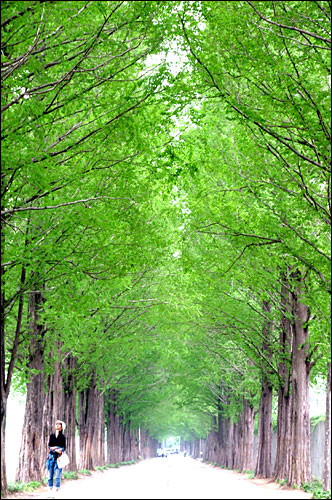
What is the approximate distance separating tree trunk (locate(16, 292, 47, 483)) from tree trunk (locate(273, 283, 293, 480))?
726 cm

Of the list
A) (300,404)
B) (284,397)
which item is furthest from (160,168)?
(284,397)

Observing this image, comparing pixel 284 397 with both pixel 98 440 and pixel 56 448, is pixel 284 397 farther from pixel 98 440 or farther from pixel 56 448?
pixel 98 440

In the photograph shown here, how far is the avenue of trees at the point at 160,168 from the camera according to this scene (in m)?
10.5

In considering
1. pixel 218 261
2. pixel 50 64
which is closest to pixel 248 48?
pixel 50 64

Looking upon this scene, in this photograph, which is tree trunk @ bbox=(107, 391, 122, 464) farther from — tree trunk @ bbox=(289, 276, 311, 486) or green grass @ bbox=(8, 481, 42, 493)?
green grass @ bbox=(8, 481, 42, 493)

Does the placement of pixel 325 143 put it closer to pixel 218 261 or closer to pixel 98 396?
pixel 218 261

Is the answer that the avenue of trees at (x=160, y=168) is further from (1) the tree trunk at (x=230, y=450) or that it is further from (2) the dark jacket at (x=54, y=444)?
(1) the tree trunk at (x=230, y=450)

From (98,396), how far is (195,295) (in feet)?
38.9

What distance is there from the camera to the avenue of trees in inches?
412

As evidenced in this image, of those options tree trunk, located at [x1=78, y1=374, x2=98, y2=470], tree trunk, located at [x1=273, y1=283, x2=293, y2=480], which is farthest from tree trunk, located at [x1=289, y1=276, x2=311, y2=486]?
tree trunk, located at [x1=78, y1=374, x2=98, y2=470]

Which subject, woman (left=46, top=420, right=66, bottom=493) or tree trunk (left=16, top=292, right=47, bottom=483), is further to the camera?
tree trunk (left=16, top=292, right=47, bottom=483)

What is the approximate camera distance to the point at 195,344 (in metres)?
34.0

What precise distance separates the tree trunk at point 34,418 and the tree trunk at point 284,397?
7264 mm

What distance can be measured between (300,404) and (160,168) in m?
9.24
